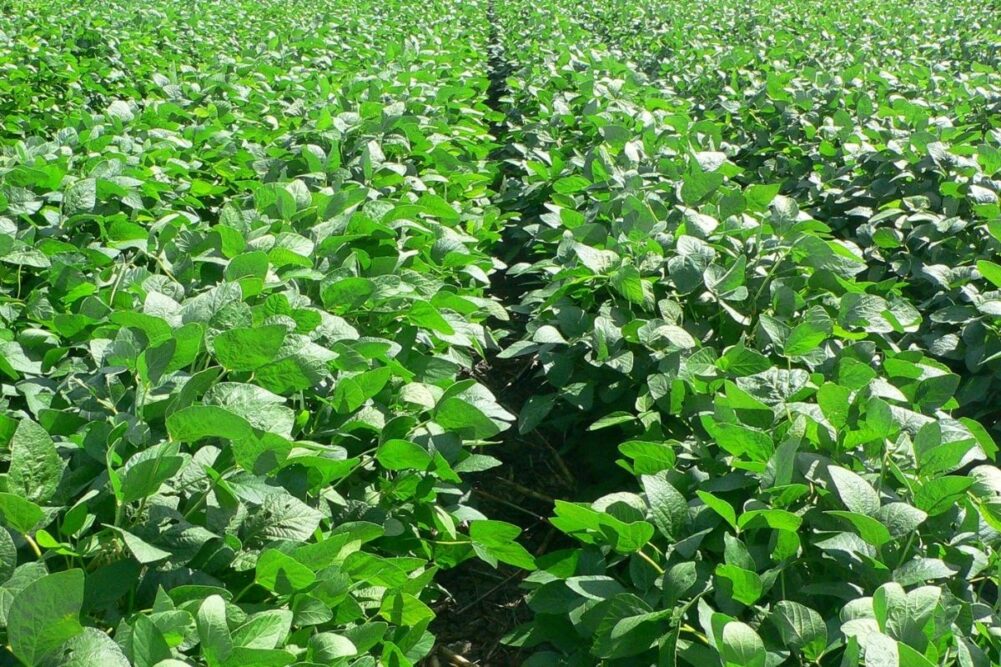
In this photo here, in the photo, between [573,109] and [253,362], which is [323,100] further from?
[253,362]

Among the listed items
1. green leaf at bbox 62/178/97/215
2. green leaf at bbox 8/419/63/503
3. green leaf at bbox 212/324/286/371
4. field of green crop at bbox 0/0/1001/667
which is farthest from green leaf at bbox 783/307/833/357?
green leaf at bbox 62/178/97/215

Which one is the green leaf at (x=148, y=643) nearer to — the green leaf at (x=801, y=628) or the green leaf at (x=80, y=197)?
the green leaf at (x=801, y=628)

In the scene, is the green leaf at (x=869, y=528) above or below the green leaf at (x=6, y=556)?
below

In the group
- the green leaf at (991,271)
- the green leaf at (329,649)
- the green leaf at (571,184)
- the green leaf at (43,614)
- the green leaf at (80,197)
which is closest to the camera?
the green leaf at (43,614)

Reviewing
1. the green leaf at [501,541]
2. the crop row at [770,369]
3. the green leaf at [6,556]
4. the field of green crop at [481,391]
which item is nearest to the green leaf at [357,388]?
the field of green crop at [481,391]

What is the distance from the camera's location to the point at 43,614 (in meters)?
1.04

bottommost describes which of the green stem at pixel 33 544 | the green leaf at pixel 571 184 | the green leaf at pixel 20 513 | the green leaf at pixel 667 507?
the green leaf at pixel 571 184

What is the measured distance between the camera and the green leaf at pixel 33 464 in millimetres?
1364

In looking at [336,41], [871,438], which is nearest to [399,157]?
[871,438]

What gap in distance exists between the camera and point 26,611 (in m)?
1.04

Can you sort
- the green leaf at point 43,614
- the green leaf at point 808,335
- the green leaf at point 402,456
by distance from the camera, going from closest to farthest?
the green leaf at point 43,614 → the green leaf at point 402,456 → the green leaf at point 808,335

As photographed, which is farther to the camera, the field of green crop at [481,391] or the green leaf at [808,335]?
the green leaf at [808,335]

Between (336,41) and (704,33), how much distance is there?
327 cm

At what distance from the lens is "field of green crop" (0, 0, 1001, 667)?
136cm
